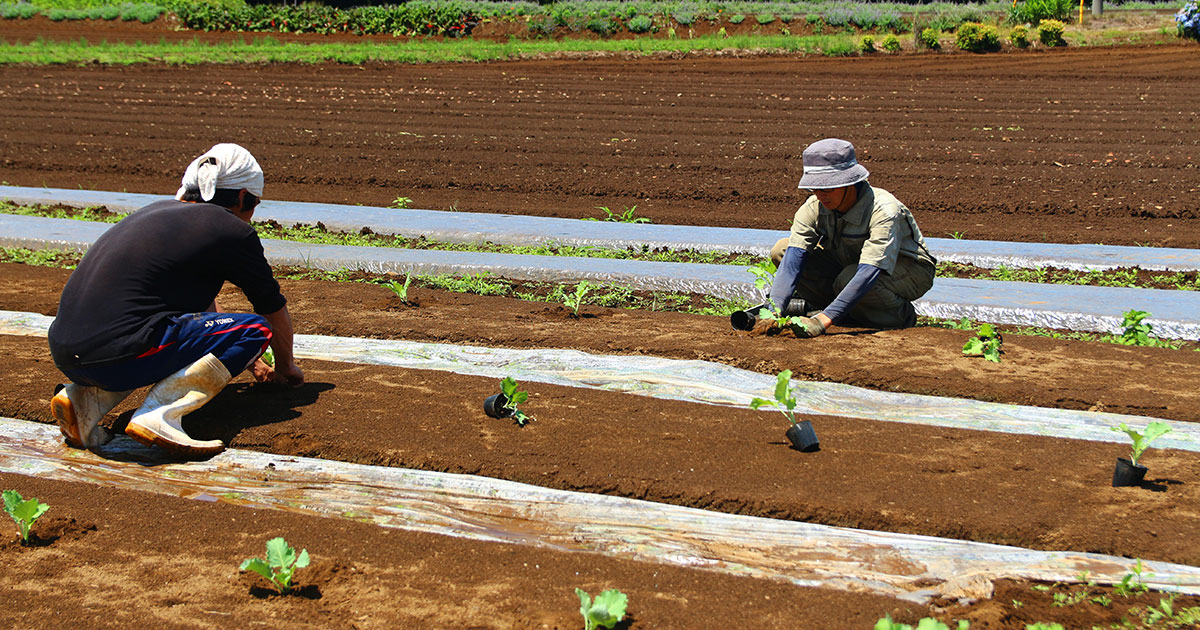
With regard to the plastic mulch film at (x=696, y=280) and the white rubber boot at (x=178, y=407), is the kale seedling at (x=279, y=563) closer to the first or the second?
the white rubber boot at (x=178, y=407)

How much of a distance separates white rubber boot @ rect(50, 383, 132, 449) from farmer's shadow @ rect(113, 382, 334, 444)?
0.19 meters

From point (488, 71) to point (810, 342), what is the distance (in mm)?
14721

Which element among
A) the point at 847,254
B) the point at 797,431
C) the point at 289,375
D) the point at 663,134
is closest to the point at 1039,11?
the point at 663,134

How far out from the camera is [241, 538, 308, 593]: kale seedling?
2.57 m

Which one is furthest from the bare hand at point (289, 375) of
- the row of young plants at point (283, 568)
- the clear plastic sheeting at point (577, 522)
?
the row of young plants at point (283, 568)

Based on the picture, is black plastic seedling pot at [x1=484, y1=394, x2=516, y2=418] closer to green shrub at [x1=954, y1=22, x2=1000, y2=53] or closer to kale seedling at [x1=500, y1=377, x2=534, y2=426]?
kale seedling at [x1=500, y1=377, x2=534, y2=426]

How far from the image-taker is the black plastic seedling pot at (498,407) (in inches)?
148

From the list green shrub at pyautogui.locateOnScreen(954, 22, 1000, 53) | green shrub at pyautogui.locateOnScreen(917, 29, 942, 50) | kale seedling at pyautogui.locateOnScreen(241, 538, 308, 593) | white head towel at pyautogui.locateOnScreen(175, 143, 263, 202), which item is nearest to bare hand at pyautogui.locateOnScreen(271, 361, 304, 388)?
white head towel at pyautogui.locateOnScreen(175, 143, 263, 202)

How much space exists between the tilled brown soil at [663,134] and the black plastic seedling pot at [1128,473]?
4435 mm

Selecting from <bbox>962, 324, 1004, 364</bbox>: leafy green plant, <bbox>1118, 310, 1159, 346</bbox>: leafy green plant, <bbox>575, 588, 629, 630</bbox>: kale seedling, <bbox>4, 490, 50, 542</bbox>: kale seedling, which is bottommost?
<bbox>1118, 310, 1159, 346</bbox>: leafy green plant

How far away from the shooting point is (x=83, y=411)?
3578mm

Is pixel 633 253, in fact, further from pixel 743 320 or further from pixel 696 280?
pixel 743 320

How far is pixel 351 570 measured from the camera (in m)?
2.79

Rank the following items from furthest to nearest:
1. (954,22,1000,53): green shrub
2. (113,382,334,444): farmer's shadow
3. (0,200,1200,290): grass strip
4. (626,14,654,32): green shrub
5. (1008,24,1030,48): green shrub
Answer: (626,14,654,32): green shrub
(1008,24,1030,48): green shrub
(954,22,1000,53): green shrub
(0,200,1200,290): grass strip
(113,382,334,444): farmer's shadow
